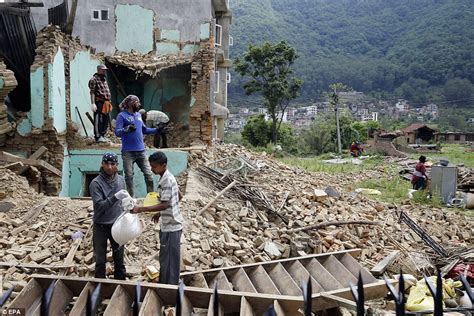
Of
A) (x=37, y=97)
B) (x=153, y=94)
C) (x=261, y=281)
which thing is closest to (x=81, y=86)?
(x=37, y=97)

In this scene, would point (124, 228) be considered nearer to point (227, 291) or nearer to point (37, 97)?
point (227, 291)

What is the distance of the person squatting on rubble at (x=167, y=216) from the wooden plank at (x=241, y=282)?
2.81 feet

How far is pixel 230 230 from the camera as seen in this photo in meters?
6.85

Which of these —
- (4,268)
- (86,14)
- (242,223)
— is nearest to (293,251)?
(242,223)

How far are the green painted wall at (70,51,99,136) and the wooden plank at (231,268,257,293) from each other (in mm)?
6705

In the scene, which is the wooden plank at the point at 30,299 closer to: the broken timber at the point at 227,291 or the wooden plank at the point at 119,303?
the broken timber at the point at 227,291

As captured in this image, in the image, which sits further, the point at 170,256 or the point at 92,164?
the point at 92,164

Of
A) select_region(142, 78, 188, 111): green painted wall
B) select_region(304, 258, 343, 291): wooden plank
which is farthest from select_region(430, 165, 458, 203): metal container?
select_region(142, 78, 188, 111): green painted wall

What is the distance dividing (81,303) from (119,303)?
374mm

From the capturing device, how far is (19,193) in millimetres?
7496

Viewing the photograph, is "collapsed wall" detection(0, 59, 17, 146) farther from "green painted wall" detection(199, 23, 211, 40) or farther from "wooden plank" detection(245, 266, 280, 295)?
"green painted wall" detection(199, 23, 211, 40)

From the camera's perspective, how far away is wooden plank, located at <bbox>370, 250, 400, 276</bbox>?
6.11 m

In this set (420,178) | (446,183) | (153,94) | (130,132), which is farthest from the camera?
(153,94)

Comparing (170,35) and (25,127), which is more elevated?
(170,35)
